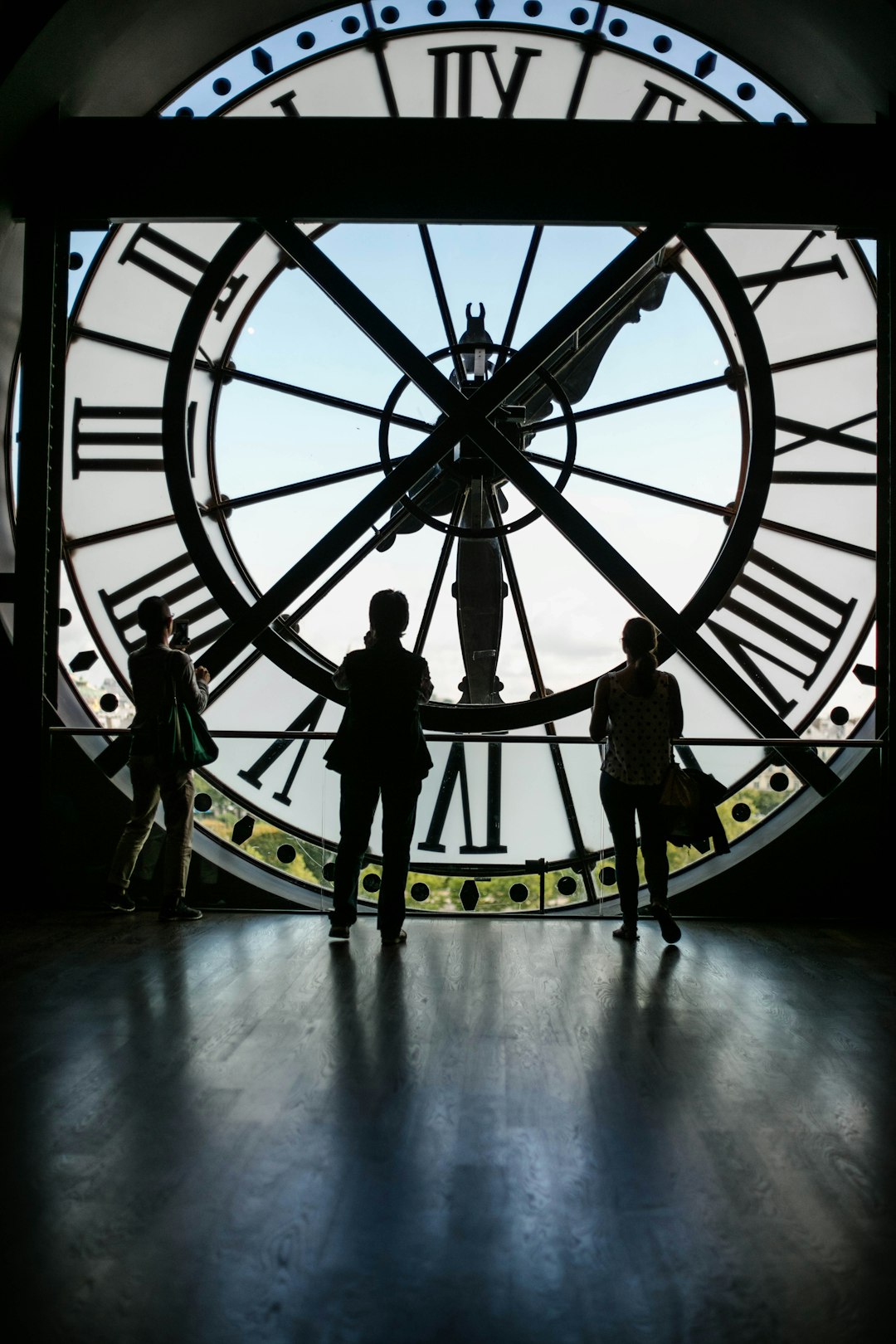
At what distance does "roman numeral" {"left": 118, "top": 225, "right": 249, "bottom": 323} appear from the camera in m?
4.41

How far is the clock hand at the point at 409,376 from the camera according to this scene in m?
3.80

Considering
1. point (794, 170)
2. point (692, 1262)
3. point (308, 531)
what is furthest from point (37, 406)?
point (308, 531)

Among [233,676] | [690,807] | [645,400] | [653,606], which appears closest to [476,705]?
[653,606]

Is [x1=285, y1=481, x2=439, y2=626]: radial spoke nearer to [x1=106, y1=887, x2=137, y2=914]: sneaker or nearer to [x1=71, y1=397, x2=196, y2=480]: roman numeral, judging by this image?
[x1=71, y1=397, x2=196, y2=480]: roman numeral

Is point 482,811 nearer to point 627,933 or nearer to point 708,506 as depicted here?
point 627,933

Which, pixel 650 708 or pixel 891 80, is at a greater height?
pixel 891 80

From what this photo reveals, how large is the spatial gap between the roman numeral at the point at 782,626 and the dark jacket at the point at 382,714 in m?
1.70

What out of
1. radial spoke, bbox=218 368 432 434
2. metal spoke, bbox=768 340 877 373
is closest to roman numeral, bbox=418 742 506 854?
radial spoke, bbox=218 368 432 434

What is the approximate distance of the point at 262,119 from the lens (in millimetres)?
3826

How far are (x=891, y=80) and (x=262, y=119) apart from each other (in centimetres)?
224

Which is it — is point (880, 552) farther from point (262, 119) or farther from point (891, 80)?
point (262, 119)

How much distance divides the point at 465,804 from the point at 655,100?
298cm

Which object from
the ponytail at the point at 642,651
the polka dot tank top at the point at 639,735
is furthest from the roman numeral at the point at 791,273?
the polka dot tank top at the point at 639,735

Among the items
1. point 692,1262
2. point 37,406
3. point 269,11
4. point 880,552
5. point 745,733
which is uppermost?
→ point 269,11
